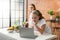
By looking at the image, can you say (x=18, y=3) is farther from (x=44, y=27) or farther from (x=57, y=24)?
(x=44, y=27)

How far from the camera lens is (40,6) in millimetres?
5340

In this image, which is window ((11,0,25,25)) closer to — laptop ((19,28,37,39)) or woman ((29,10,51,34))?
woman ((29,10,51,34))

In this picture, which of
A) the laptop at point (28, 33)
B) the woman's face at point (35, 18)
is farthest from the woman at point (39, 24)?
the laptop at point (28, 33)

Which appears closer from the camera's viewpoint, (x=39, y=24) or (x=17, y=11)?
(x=39, y=24)

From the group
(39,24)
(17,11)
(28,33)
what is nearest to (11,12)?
(17,11)

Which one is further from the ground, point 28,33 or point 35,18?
point 35,18

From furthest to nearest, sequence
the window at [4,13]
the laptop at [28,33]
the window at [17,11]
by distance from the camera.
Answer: the window at [17,11] → the window at [4,13] → the laptop at [28,33]

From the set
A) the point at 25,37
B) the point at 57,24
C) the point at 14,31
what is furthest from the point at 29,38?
the point at 57,24

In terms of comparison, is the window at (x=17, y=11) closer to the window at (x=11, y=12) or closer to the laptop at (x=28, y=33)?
the window at (x=11, y=12)

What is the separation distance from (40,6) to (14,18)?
1.35m

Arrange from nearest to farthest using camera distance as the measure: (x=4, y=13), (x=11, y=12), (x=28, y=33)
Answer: (x=28, y=33), (x=11, y=12), (x=4, y=13)

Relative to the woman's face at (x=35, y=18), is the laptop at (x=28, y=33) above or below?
below

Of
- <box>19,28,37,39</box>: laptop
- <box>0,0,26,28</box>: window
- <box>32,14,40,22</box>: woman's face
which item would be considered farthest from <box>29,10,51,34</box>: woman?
<box>0,0,26,28</box>: window

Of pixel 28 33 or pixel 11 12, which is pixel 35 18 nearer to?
pixel 28 33
